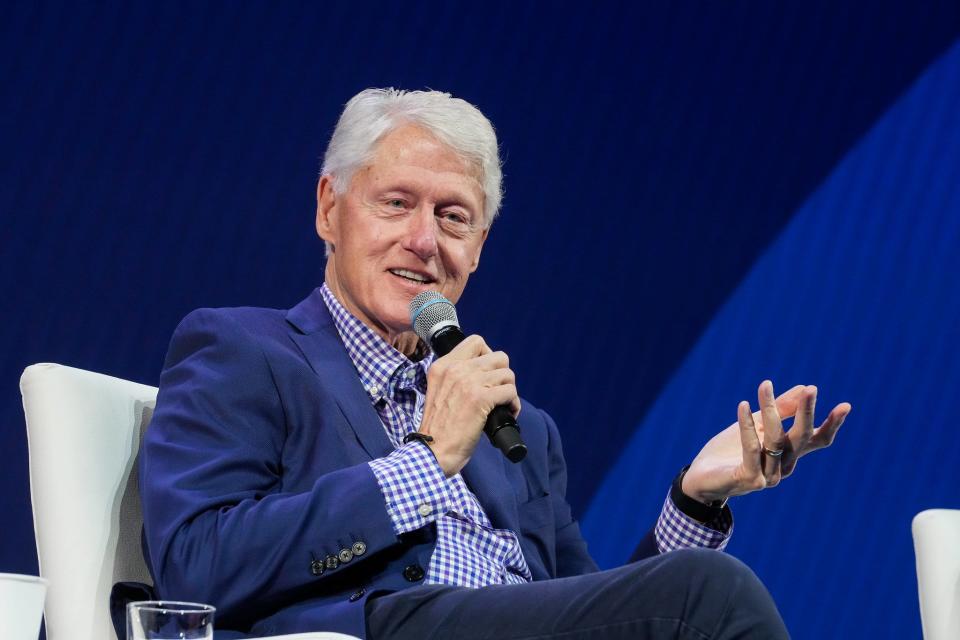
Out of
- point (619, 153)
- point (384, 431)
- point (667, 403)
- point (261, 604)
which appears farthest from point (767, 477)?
point (619, 153)

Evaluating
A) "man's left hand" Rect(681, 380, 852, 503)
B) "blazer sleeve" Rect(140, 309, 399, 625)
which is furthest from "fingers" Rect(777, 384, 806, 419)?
"blazer sleeve" Rect(140, 309, 399, 625)

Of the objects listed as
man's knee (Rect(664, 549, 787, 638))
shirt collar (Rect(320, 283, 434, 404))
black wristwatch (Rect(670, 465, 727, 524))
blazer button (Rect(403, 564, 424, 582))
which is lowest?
blazer button (Rect(403, 564, 424, 582))

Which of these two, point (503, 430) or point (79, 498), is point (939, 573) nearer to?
point (503, 430)

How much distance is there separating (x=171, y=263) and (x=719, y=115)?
144cm

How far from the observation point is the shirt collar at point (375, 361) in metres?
1.79

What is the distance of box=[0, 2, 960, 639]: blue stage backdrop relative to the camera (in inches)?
104

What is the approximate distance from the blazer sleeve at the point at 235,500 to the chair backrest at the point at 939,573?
81 cm

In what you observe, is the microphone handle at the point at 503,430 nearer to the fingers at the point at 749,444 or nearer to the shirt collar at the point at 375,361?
the shirt collar at the point at 375,361

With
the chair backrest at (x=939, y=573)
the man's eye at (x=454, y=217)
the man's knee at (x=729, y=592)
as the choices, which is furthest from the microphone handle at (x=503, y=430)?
the chair backrest at (x=939, y=573)

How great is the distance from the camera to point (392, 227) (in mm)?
1921

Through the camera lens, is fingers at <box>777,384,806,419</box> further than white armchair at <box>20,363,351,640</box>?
Yes

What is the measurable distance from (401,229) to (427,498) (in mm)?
556

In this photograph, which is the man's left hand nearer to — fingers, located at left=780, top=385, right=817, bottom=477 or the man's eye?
fingers, located at left=780, top=385, right=817, bottom=477

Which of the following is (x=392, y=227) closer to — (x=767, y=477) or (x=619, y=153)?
(x=767, y=477)
